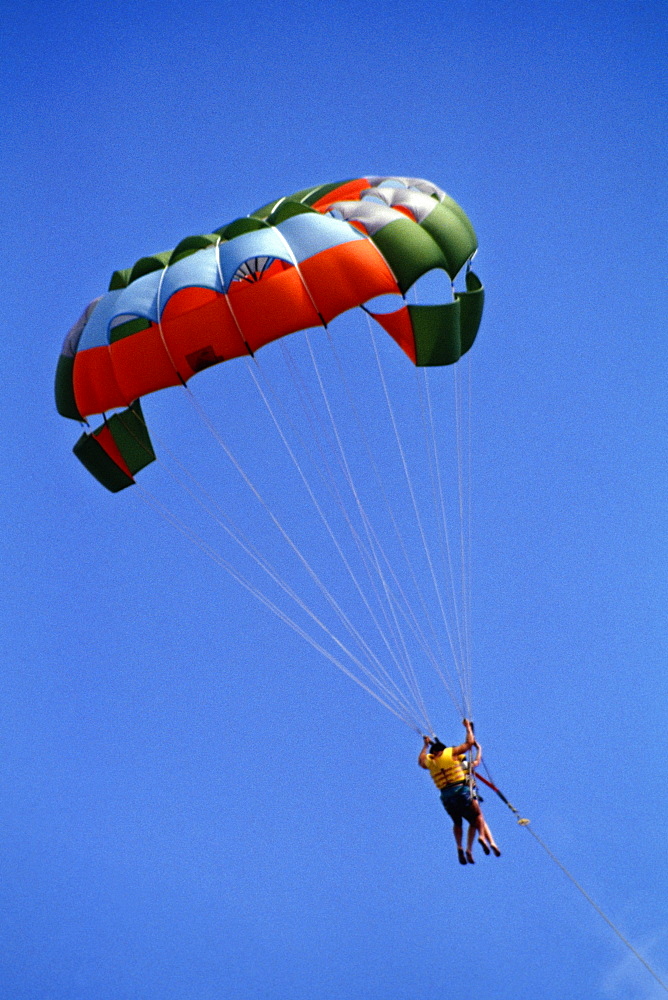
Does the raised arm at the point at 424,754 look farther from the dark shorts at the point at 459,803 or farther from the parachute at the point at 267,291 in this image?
the parachute at the point at 267,291

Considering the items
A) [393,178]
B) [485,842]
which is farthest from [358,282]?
[485,842]

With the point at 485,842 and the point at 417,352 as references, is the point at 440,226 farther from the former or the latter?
the point at 485,842

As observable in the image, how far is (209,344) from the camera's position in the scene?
38.5ft

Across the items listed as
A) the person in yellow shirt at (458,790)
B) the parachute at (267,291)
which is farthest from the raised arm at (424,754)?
the parachute at (267,291)

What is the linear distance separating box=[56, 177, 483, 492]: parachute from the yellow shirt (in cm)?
490

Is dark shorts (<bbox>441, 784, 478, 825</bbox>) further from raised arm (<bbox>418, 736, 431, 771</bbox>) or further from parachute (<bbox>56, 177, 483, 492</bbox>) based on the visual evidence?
parachute (<bbox>56, 177, 483, 492</bbox>)

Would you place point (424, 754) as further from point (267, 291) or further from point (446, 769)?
point (267, 291)

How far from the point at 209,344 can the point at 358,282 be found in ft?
6.34

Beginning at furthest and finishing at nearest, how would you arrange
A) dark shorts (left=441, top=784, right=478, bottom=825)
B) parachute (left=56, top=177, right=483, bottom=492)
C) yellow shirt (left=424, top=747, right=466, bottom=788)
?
parachute (left=56, top=177, right=483, bottom=492)
yellow shirt (left=424, top=747, right=466, bottom=788)
dark shorts (left=441, top=784, right=478, bottom=825)

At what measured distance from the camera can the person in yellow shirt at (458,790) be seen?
10547mm

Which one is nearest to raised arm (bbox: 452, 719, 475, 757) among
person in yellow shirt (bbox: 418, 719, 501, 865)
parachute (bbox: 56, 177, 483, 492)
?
person in yellow shirt (bbox: 418, 719, 501, 865)

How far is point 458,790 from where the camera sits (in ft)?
34.8

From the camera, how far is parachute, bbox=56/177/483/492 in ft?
37.2

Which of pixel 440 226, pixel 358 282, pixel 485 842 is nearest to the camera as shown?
pixel 485 842
